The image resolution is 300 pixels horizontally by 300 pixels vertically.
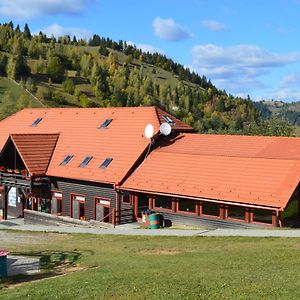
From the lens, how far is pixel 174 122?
36.2m

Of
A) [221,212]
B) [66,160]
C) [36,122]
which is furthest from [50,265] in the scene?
[36,122]

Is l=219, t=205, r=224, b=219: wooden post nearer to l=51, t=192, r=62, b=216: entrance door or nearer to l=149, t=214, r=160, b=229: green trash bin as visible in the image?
l=149, t=214, r=160, b=229: green trash bin

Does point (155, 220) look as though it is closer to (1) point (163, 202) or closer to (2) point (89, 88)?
(1) point (163, 202)

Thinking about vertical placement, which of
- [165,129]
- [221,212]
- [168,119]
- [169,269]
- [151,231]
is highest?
[168,119]

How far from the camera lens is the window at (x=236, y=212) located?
26.3m

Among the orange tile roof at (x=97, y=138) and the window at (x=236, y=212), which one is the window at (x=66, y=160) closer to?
the orange tile roof at (x=97, y=138)

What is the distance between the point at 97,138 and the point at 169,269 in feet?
71.8

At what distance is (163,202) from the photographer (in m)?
30.1

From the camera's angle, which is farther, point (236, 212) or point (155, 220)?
point (155, 220)

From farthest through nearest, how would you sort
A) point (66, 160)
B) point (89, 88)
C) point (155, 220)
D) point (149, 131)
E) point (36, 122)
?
point (89, 88) → point (36, 122) → point (66, 160) → point (149, 131) → point (155, 220)

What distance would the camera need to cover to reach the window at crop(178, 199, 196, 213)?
Result: 28.6m

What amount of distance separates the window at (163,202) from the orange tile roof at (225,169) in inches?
40.5

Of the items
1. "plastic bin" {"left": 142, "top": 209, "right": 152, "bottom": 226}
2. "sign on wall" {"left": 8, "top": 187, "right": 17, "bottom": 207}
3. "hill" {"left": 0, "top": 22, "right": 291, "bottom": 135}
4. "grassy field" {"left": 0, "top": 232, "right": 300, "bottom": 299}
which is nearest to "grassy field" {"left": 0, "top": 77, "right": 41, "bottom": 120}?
"hill" {"left": 0, "top": 22, "right": 291, "bottom": 135}

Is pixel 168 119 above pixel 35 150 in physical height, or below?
above
